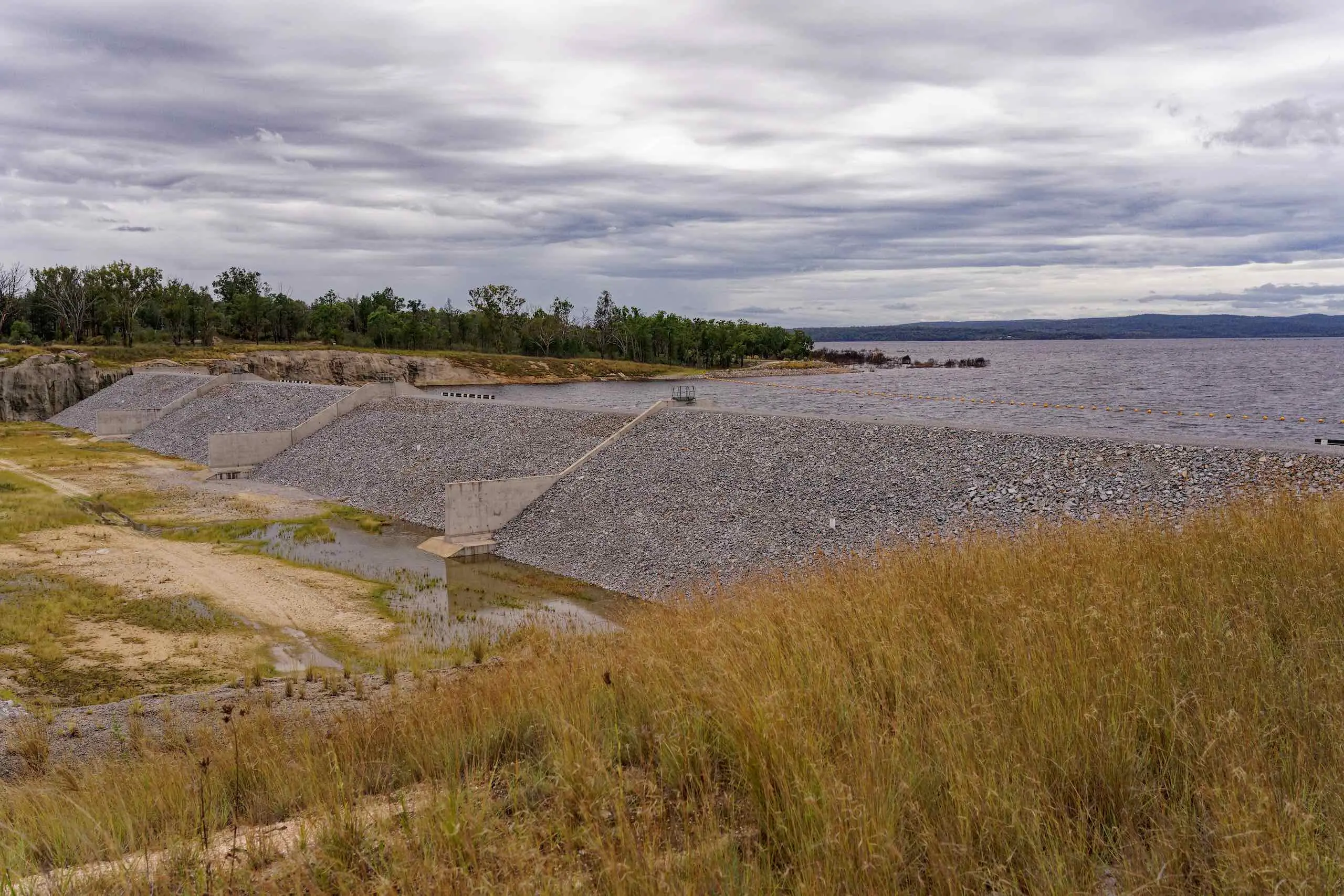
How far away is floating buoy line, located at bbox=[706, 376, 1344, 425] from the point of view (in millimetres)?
58062

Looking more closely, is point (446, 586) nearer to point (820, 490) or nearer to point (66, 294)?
point (820, 490)

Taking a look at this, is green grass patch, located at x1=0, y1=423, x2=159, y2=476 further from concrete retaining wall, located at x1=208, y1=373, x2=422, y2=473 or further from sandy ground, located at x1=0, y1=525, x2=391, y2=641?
sandy ground, located at x1=0, y1=525, x2=391, y2=641

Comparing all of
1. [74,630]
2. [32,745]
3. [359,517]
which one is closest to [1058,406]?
[359,517]

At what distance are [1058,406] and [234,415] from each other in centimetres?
5822

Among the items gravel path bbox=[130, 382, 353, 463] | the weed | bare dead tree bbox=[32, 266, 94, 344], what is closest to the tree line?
bare dead tree bbox=[32, 266, 94, 344]

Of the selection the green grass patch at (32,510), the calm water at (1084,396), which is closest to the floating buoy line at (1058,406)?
the calm water at (1084,396)

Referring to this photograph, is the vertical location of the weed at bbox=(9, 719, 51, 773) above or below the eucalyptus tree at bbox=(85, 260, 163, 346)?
below

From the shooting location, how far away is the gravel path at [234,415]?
52.2 m

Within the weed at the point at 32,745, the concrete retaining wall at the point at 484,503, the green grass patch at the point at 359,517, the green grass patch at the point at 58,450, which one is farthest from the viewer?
the green grass patch at the point at 58,450

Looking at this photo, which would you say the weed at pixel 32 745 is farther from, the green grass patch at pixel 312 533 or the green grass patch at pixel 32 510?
the green grass patch at pixel 32 510

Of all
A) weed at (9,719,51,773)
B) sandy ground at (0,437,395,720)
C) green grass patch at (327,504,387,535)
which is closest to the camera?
weed at (9,719,51,773)

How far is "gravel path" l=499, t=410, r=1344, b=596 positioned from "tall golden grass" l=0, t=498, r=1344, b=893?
12.9 metres

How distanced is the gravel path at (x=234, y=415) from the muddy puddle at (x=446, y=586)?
21.5 meters

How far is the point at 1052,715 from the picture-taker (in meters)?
4.12
